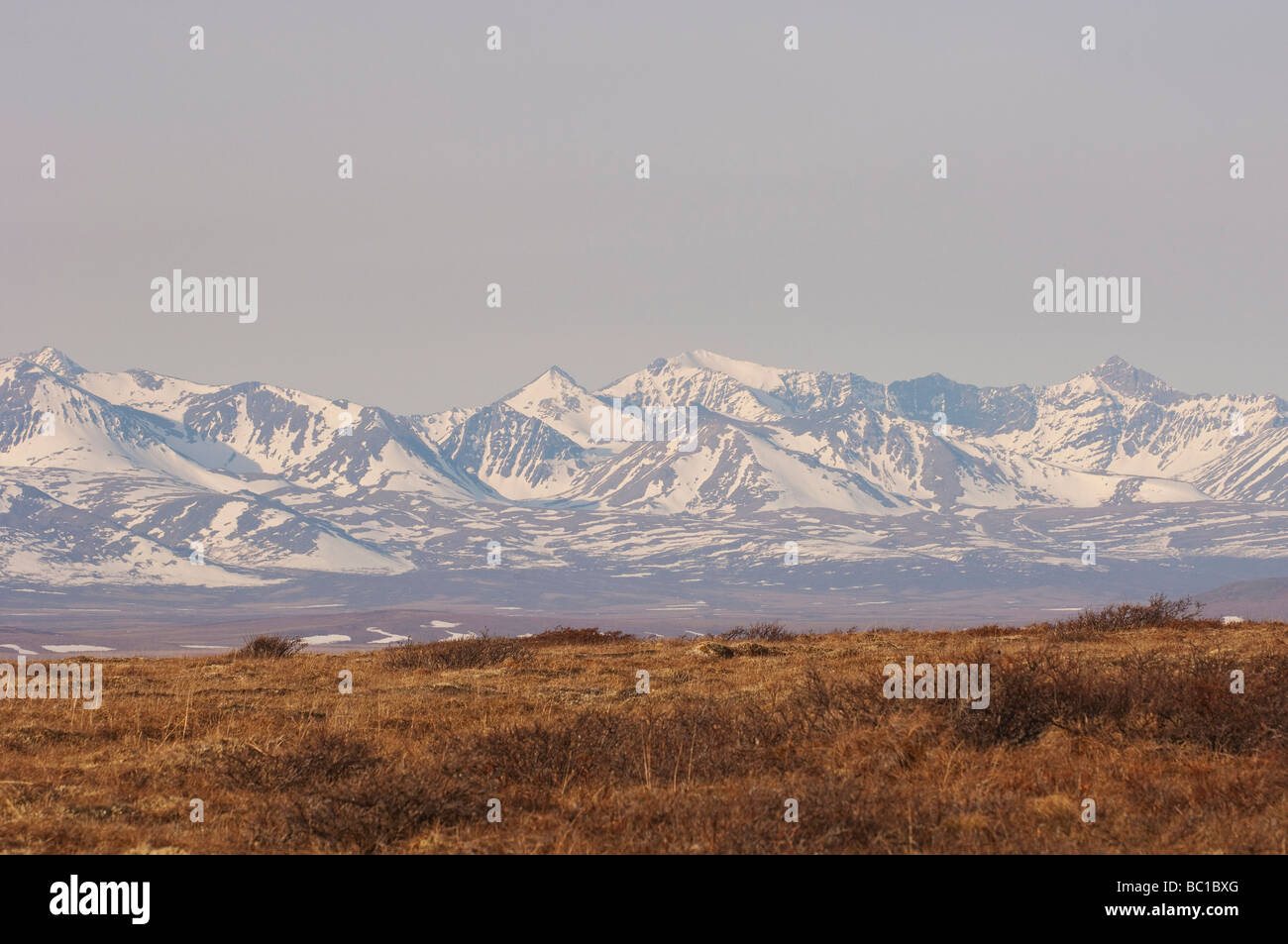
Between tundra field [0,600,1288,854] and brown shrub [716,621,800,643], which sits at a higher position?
tundra field [0,600,1288,854]

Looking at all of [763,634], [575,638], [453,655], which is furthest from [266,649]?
[763,634]

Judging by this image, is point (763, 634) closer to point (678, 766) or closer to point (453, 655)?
point (453, 655)

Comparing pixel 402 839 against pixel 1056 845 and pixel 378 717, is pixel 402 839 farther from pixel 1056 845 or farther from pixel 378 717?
pixel 378 717

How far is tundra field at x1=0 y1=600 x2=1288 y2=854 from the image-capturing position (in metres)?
12.8

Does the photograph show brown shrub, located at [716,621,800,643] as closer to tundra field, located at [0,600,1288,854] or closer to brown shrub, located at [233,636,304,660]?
brown shrub, located at [233,636,304,660]

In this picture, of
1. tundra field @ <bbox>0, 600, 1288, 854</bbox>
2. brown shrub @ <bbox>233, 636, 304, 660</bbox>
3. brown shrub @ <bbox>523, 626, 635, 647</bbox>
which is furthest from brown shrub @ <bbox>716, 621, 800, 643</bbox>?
tundra field @ <bbox>0, 600, 1288, 854</bbox>

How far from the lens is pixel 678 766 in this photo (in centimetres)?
1609

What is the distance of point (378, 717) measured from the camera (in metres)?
21.3

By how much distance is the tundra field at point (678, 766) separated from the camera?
505 inches

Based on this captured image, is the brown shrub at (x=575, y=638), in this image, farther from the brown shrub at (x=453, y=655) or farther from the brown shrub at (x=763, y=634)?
the brown shrub at (x=453, y=655)

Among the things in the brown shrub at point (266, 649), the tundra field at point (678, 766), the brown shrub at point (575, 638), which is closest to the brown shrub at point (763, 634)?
the brown shrub at point (575, 638)

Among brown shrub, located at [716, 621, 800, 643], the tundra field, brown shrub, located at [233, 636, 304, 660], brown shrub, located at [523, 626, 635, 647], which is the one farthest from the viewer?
brown shrub, located at [523, 626, 635, 647]
